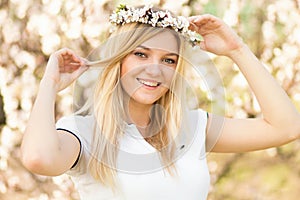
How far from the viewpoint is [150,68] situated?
2.25 meters

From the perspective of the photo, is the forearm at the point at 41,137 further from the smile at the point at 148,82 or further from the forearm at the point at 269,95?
the forearm at the point at 269,95

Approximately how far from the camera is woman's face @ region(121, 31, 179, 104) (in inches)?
88.4

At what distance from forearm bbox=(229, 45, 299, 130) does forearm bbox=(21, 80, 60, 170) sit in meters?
0.72

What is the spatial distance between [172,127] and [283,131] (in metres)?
0.38

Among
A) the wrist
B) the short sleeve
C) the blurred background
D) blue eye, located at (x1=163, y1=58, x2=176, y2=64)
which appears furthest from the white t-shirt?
the blurred background

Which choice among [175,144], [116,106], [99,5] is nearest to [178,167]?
[175,144]

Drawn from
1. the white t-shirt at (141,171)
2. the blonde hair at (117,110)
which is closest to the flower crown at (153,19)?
the blonde hair at (117,110)

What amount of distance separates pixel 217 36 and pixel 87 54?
1.81 metres

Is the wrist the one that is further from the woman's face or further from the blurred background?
the blurred background

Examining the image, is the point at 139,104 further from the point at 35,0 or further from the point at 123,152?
the point at 35,0

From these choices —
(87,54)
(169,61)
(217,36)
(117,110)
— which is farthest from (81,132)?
(87,54)

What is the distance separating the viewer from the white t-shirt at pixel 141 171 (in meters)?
2.15

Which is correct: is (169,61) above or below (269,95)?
above

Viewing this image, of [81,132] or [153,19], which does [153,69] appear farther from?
[81,132]
